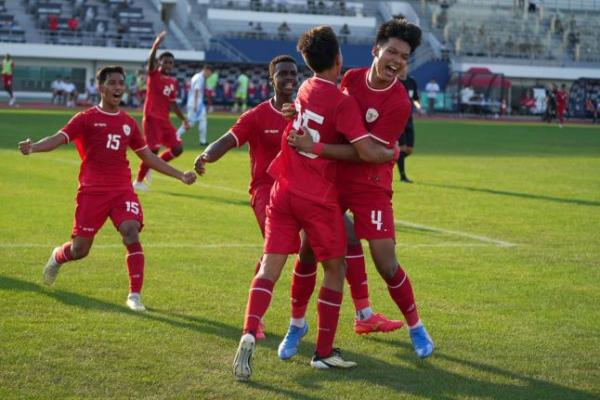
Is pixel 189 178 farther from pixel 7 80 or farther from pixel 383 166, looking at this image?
pixel 7 80

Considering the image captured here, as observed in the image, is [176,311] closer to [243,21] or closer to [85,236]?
[85,236]

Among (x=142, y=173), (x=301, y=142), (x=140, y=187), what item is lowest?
(x=140, y=187)

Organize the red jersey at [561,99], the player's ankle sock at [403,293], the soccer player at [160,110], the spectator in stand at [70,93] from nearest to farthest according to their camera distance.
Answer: the player's ankle sock at [403,293]
the soccer player at [160,110]
the red jersey at [561,99]
the spectator in stand at [70,93]

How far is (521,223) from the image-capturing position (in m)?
13.6

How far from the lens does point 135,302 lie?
8.03m

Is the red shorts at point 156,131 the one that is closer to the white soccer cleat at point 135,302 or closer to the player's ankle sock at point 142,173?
the player's ankle sock at point 142,173

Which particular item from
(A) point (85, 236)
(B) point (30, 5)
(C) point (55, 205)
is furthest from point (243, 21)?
(A) point (85, 236)

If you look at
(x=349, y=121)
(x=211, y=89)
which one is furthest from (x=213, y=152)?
(x=211, y=89)

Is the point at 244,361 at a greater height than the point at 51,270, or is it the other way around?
the point at 244,361

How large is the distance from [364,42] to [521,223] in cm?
4240

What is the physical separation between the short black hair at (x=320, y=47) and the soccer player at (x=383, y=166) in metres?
0.40

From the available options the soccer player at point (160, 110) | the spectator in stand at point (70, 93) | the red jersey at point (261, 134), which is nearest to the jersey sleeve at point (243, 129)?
the red jersey at point (261, 134)

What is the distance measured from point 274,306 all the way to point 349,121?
250 cm

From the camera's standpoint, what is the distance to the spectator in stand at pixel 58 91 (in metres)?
49.4
